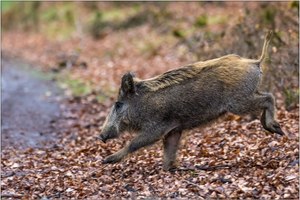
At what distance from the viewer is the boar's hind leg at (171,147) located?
316 inches

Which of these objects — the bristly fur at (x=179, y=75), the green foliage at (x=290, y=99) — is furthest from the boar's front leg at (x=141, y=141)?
the green foliage at (x=290, y=99)

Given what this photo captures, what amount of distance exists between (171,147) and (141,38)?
619 inches

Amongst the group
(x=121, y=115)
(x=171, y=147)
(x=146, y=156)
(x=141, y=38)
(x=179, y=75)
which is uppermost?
(x=141, y=38)

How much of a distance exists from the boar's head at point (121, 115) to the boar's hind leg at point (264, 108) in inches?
53.9

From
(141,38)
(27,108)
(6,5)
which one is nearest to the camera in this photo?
(27,108)

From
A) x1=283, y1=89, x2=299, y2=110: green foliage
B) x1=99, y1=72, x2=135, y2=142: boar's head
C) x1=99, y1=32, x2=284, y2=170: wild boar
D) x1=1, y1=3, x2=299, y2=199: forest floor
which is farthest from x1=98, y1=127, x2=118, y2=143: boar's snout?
x1=283, y1=89, x2=299, y2=110: green foliage

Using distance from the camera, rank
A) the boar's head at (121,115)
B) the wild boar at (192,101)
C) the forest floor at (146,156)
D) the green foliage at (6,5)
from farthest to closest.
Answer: the green foliage at (6,5) → the boar's head at (121,115) → the wild boar at (192,101) → the forest floor at (146,156)

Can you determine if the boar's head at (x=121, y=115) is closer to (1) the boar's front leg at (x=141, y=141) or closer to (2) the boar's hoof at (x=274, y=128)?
(1) the boar's front leg at (x=141, y=141)

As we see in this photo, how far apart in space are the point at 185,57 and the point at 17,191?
11.1 m

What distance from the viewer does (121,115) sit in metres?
8.21

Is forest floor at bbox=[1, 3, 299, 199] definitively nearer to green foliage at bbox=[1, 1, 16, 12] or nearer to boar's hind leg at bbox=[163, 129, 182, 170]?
boar's hind leg at bbox=[163, 129, 182, 170]

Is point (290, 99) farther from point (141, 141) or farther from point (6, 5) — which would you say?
point (6, 5)

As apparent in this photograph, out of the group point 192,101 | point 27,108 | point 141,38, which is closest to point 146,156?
point 192,101

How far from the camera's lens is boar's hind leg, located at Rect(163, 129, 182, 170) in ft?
26.3
